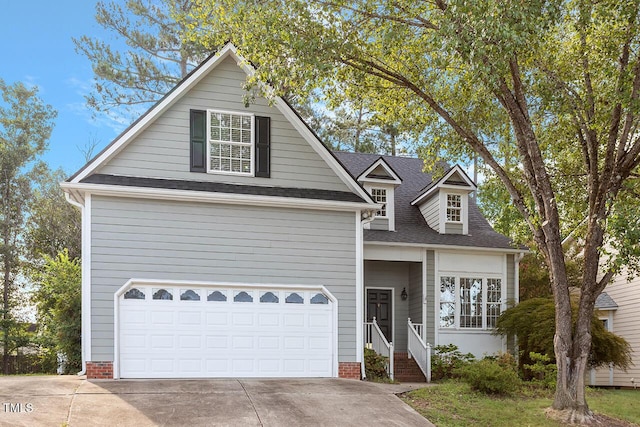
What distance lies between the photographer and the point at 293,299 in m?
14.1

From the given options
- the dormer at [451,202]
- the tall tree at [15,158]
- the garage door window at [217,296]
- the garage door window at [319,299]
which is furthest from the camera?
the tall tree at [15,158]

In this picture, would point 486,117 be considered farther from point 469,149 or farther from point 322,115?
point 322,115

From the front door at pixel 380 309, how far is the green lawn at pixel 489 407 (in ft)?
14.5

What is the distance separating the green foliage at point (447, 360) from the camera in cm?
1667

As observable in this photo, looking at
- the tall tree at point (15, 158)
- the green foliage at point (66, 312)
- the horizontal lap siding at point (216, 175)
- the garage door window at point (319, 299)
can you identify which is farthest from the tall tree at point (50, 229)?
the garage door window at point (319, 299)

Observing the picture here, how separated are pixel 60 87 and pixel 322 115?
12.7 metres

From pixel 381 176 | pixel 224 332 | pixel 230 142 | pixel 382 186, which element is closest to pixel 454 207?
pixel 382 186

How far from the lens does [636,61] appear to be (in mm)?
11703

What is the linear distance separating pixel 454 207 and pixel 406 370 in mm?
5276

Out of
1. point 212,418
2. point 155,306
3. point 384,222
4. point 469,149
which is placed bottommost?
point 212,418

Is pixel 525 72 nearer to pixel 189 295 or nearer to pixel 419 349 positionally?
pixel 419 349

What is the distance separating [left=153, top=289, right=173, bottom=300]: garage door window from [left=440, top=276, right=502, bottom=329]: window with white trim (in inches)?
325

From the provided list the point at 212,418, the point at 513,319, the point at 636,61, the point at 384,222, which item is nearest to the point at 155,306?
the point at 212,418

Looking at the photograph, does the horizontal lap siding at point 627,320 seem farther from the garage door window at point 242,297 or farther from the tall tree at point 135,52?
the tall tree at point 135,52
